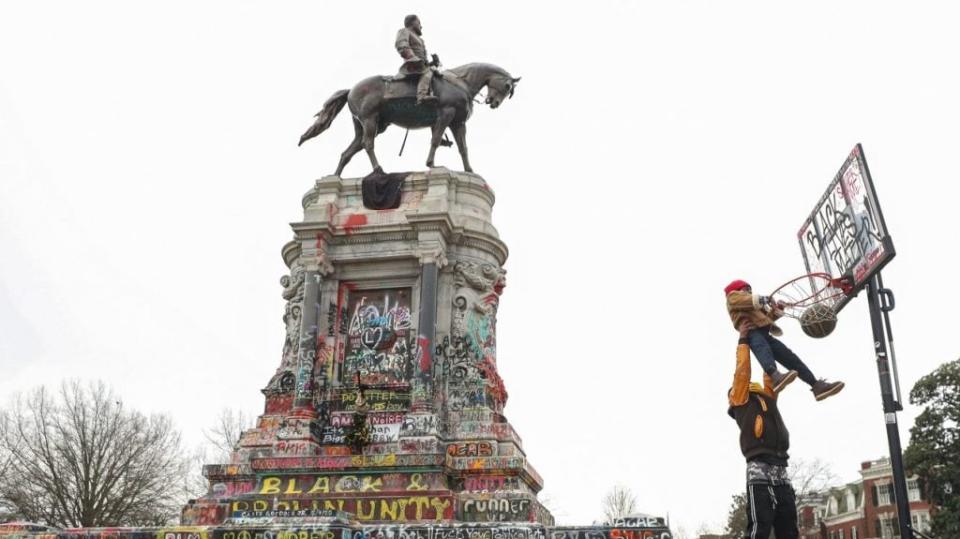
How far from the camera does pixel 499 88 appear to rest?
2323cm

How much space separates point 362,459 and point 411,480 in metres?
1.18

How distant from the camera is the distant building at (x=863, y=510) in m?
58.4

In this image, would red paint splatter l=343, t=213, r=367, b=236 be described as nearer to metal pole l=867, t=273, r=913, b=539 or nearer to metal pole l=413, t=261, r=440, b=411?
metal pole l=413, t=261, r=440, b=411

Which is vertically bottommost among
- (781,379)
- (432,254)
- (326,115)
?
(781,379)

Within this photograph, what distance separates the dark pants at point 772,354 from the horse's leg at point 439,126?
14922 mm

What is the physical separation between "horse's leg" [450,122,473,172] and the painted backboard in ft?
39.5

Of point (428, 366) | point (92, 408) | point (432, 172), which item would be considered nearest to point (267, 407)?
point (428, 366)

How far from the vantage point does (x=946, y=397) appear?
4103 cm

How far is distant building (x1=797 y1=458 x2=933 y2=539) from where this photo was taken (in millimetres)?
58406

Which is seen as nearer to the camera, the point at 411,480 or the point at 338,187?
the point at 411,480

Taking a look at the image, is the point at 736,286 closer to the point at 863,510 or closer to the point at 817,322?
the point at 817,322

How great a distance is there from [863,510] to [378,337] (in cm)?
5366

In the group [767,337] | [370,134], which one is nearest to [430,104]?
[370,134]

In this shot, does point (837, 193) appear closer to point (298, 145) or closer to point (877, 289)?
point (877, 289)
